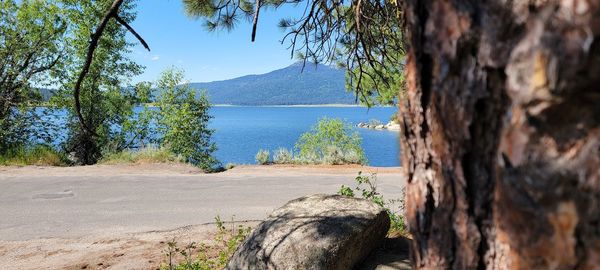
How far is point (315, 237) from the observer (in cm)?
441

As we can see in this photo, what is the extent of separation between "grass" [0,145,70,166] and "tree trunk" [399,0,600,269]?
630 inches

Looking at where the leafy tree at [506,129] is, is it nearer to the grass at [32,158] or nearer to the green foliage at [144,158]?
the green foliage at [144,158]

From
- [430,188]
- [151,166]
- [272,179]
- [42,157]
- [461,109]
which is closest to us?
[461,109]

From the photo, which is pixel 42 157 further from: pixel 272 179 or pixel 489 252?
pixel 489 252

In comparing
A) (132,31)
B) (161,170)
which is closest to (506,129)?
(132,31)

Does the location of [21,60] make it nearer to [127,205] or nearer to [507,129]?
[127,205]

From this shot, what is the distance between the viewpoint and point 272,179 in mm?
12117

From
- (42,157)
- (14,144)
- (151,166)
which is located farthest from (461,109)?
(14,144)

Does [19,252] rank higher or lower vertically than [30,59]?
lower

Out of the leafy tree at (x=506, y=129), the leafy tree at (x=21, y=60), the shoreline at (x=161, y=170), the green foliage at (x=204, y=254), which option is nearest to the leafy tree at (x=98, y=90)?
the leafy tree at (x=21, y=60)

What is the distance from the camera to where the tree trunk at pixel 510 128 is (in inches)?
35.8

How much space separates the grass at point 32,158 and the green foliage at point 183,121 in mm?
6122

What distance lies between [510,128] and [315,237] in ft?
11.7

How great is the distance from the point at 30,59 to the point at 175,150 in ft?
23.2
